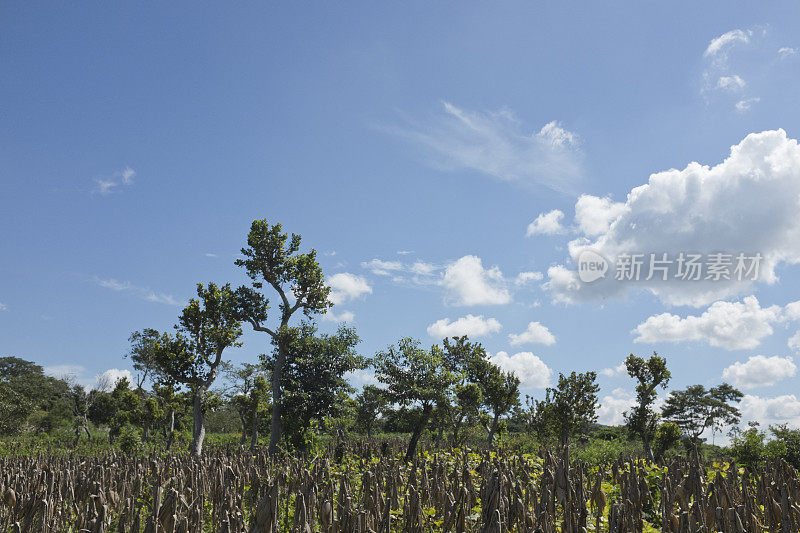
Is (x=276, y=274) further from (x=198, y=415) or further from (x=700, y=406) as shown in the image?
(x=700, y=406)

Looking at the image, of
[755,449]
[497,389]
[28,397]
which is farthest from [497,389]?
[28,397]

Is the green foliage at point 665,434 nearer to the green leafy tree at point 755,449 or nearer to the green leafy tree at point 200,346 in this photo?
the green leafy tree at point 755,449

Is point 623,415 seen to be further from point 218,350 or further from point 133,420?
point 133,420

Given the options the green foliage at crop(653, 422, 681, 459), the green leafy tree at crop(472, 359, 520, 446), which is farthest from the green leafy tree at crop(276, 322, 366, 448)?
the green foliage at crop(653, 422, 681, 459)

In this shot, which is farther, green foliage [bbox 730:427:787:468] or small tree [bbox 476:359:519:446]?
small tree [bbox 476:359:519:446]

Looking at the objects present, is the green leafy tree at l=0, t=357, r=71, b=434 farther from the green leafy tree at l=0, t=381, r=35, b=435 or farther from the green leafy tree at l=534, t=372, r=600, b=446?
the green leafy tree at l=534, t=372, r=600, b=446

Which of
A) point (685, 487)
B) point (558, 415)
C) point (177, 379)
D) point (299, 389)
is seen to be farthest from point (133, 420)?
point (685, 487)

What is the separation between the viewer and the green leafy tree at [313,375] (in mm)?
23828

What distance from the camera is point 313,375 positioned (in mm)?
24500

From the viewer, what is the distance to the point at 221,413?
55812 millimetres

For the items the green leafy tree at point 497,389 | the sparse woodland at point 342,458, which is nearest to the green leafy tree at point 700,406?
the sparse woodland at point 342,458

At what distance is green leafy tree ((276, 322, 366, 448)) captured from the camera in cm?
2383

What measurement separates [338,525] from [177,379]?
779 inches

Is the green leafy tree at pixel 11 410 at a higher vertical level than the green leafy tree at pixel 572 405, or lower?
lower
